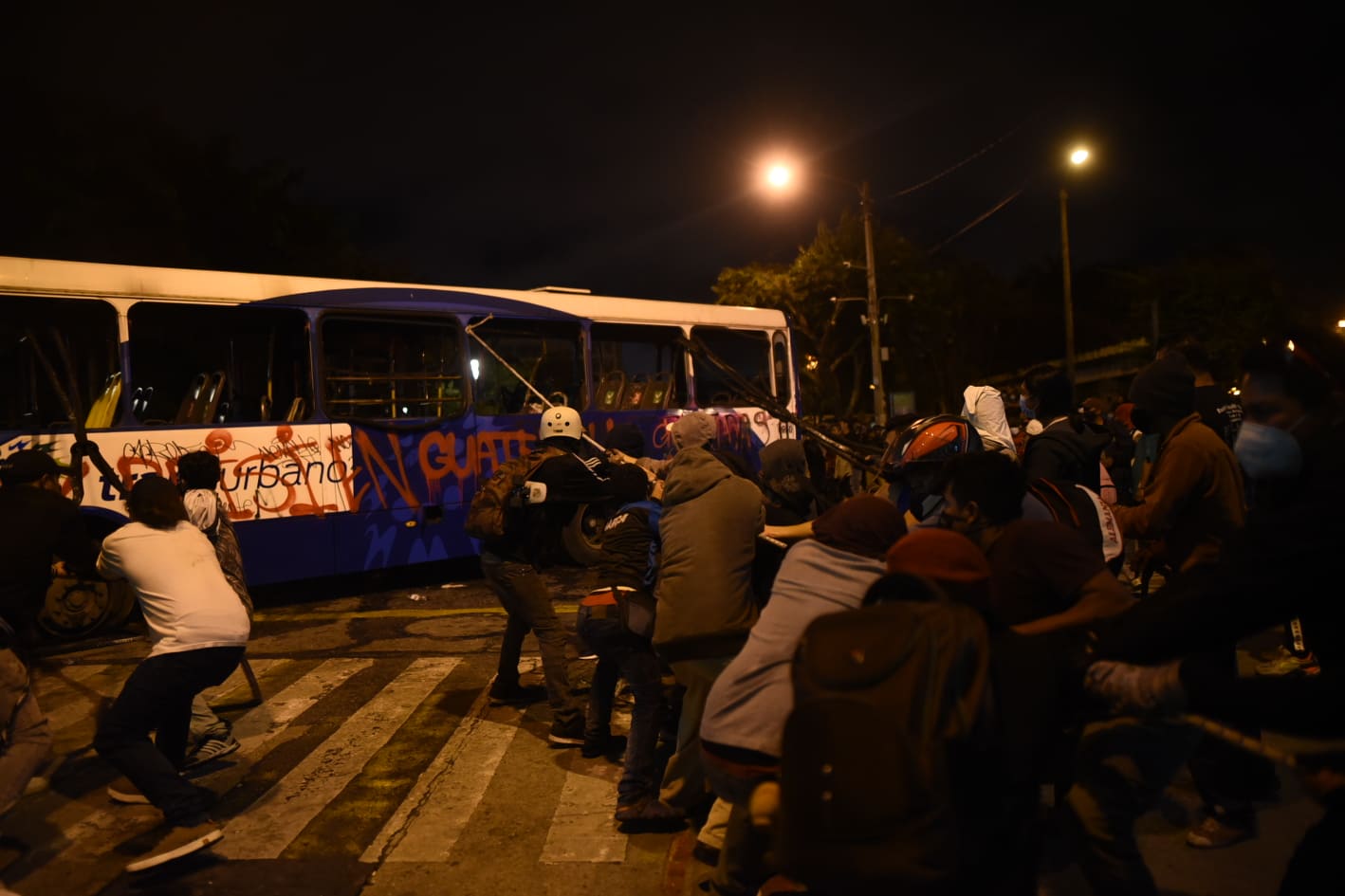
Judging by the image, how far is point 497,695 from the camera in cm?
655

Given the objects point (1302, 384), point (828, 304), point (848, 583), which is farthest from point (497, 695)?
point (828, 304)

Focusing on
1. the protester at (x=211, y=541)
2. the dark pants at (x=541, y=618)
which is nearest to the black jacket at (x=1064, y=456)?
the dark pants at (x=541, y=618)

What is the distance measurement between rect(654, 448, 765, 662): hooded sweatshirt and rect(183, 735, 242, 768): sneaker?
3.07 meters

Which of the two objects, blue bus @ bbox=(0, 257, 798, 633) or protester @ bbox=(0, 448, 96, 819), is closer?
protester @ bbox=(0, 448, 96, 819)

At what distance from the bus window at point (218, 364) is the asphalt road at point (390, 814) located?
2.89 metres

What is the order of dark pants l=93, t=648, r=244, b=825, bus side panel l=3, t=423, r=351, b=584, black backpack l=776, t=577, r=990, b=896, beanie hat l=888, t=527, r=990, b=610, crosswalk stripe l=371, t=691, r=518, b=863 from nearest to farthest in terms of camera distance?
1. black backpack l=776, t=577, r=990, b=896
2. beanie hat l=888, t=527, r=990, b=610
3. dark pants l=93, t=648, r=244, b=825
4. crosswalk stripe l=371, t=691, r=518, b=863
5. bus side panel l=3, t=423, r=351, b=584

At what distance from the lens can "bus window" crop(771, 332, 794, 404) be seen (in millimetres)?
14703

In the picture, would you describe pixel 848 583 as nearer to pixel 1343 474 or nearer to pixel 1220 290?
pixel 1343 474

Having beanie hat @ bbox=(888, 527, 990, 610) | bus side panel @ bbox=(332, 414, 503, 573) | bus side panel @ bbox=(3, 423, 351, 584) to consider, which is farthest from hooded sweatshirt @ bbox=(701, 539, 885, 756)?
bus side panel @ bbox=(332, 414, 503, 573)

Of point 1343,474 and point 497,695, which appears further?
point 497,695

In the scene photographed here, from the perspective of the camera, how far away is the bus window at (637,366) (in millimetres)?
12742

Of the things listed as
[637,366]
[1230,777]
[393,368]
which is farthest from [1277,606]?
[637,366]

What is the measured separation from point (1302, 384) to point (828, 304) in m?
37.1

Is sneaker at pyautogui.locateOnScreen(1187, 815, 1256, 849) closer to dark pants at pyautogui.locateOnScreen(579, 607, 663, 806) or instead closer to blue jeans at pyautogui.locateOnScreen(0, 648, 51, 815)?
dark pants at pyautogui.locateOnScreen(579, 607, 663, 806)
